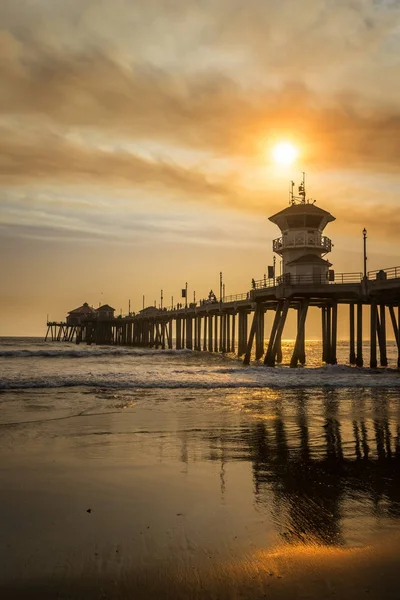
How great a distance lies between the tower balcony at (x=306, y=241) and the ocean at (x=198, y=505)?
28935 mm

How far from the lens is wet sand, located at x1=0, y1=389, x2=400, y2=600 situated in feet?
14.2

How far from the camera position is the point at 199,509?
6.20 m

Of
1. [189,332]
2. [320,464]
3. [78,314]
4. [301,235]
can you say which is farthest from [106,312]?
[320,464]

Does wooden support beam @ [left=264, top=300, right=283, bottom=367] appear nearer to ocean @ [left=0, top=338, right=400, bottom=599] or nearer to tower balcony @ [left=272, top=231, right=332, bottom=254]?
tower balcony @ [left=272, top=231, right=332, bottom=254]

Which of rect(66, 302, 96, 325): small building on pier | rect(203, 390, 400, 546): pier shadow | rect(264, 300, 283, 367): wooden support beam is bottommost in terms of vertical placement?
rect(203, 390, 400, 546): pier shadow

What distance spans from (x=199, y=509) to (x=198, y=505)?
16cm

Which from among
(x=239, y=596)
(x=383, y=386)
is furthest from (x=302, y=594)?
(x=383, y=386)

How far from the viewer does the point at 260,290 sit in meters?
41.1

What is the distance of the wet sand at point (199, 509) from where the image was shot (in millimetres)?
4332

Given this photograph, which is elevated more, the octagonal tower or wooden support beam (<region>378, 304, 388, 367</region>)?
the octagonal tower

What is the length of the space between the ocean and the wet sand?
2 centimetres

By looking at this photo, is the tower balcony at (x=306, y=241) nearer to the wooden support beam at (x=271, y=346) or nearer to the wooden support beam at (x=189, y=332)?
the wooden support beam at (x=271, y=346)

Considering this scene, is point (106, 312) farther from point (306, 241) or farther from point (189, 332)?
point (306, 241)

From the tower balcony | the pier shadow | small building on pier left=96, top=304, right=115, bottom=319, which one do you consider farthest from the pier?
small building on pier left=96, top=304, right=115, bottom=319
